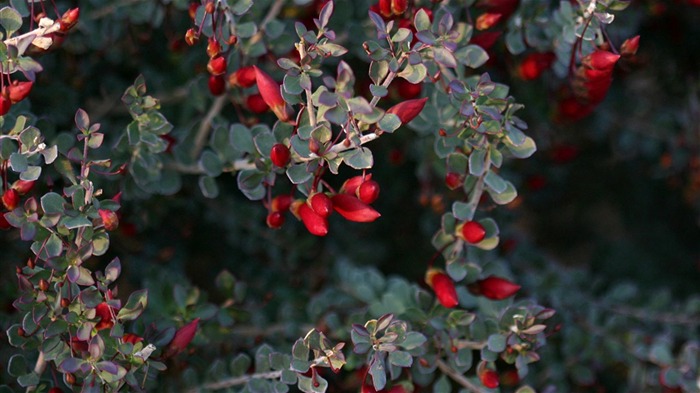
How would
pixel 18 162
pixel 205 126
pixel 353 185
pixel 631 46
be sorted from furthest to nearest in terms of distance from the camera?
pixel 205 126 < pixel 631 46 < pixel 353 185 < pixel 18 162

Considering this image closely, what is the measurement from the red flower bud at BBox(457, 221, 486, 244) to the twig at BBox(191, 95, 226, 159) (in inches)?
21.2

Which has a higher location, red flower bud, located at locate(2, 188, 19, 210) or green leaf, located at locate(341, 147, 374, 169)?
green leaf, located at locate(341, 147, 374, 169)

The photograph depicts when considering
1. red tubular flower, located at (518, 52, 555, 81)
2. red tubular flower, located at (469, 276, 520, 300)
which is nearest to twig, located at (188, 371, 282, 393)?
red tubular flower, located at (469, 276, 520, 300)

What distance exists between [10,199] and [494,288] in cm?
87

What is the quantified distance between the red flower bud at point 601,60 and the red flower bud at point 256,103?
Answer: 593 mm

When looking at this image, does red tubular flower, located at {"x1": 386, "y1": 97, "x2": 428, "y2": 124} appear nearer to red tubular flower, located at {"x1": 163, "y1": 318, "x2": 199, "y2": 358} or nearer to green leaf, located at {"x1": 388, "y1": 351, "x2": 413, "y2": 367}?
green leaf, located at {"x1": 388, "y1": 351, "x2": 413, "y2": 367}

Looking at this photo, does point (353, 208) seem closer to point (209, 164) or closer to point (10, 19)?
point (209, 164)

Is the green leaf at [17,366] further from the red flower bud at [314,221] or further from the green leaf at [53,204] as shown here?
the red flower bud at [314,221]

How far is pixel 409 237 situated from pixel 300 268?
1.44 ft

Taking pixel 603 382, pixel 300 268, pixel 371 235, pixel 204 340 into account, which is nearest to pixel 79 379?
pixel 204 340

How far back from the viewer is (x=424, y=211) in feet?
7.43

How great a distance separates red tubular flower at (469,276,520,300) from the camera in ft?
4.67

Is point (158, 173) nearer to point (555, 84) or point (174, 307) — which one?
point (174, 307)

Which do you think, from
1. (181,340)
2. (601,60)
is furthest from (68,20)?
(601,60)
